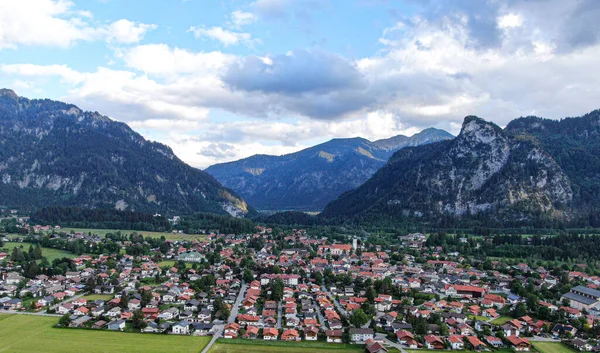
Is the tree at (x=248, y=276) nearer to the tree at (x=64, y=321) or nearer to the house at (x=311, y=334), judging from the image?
the house at (x=311, y=334)

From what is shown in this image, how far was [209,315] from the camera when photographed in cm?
5359

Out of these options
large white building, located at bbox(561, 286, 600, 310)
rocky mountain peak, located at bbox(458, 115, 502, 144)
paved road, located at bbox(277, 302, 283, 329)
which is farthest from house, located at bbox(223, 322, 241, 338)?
rocky mountain peak, located at bbox(458, 115, 502, 144)

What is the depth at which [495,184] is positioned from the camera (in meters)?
162

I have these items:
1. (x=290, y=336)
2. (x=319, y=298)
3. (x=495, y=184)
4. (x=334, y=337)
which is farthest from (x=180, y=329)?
(x=495, y=184)

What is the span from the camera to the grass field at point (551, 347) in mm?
45406

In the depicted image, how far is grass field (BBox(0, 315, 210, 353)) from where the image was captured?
4244 centimetres

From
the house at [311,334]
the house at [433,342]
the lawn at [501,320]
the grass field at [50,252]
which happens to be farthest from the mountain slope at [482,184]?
the house at [311,334]

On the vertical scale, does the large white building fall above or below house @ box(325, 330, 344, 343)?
above

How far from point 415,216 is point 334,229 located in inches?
1440

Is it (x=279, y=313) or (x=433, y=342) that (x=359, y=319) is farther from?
(x=279, y=313)

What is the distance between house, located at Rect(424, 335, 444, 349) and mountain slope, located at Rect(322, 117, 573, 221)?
11207 centimetres

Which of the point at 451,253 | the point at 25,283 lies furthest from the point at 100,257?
the point at 451,253

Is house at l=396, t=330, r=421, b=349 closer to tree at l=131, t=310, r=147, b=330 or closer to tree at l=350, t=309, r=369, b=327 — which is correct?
tree at l=350, t=309, r=369, b=327

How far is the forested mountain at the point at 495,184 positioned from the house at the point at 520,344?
10473 cm
